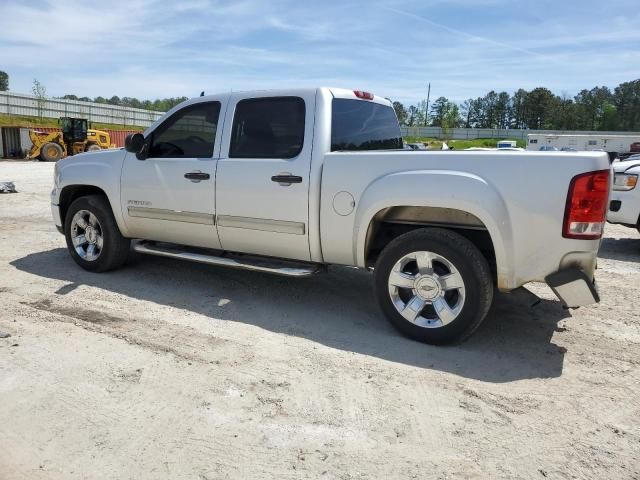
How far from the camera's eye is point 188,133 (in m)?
5.15

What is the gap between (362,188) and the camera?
13.3 ft

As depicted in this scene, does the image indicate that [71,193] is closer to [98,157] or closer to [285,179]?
[98,157]

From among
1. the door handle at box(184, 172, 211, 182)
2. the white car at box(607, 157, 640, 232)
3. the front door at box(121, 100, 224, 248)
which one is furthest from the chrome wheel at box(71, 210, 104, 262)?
the white car at box(607, 157, 640, 232)

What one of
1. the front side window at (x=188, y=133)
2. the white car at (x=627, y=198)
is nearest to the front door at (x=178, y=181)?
the front side window at (x=188, y=133)

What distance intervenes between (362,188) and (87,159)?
343 cm

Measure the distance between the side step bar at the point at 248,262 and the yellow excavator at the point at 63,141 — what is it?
82.5 ft

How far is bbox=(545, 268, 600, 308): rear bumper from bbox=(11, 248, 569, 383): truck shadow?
0.50 meters

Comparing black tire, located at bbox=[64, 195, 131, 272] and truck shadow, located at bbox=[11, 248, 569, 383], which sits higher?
black tire, located at bbox=[64, 195, 131, 272]

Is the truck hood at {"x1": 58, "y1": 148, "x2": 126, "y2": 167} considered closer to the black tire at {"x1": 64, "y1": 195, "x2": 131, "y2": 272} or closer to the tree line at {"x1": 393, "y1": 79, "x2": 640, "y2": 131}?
the black tire at {"x1": 64, "y1": 195, "x2": 131, "y2": 272}

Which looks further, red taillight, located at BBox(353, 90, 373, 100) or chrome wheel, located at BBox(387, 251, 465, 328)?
red taillight, located at BBox(353, 90, 373, 100)

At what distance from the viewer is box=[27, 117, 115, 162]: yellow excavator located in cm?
2777

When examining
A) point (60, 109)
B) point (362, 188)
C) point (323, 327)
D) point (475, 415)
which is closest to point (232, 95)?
point (362, 188)

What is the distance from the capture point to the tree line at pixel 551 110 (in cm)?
10275

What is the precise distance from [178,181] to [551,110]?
117705 mm
